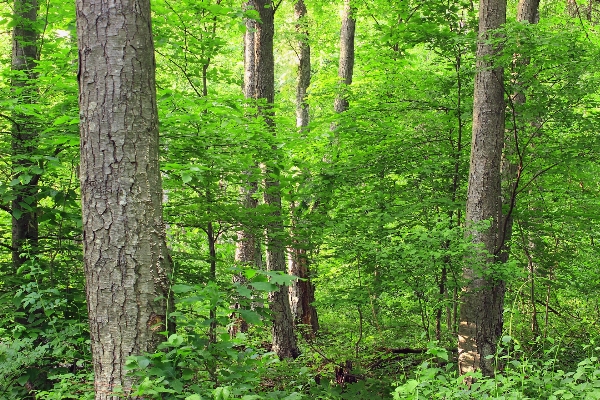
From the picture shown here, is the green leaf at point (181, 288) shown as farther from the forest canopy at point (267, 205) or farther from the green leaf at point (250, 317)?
the green leaf at point (250, 317)

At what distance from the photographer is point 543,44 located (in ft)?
16.3

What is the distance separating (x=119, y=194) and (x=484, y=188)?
4.40m

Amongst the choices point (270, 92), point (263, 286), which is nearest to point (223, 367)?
point (263, 286)

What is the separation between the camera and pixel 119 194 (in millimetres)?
2748

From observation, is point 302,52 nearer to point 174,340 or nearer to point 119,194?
point 119,194

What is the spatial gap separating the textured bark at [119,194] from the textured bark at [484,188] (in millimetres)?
3924

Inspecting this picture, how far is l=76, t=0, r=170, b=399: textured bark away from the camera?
106 inches

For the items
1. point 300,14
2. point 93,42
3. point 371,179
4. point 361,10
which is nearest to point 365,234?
point 371,179

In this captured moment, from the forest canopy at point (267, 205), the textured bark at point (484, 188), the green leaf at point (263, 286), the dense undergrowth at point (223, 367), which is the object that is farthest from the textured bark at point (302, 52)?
the green leaf at point (263, 286)

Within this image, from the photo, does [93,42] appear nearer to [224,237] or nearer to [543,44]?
[224,237]

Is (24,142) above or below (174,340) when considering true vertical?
above

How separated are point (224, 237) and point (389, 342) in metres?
2.68

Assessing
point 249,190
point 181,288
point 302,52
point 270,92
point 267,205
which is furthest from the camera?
point 302,52

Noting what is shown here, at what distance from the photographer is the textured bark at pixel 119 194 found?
8.82ft
